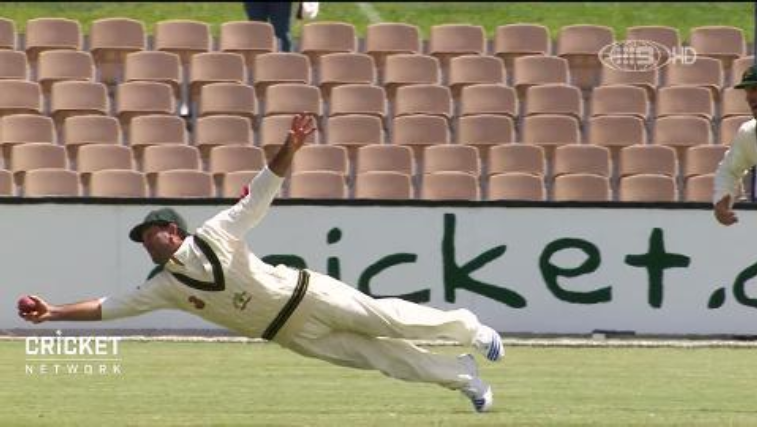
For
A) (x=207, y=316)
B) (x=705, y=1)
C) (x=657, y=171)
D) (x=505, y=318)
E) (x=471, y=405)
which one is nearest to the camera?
(x=207, y=316)

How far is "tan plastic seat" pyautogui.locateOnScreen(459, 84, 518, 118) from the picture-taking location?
1841cm

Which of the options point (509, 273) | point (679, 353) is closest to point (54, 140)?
point (509, 273)

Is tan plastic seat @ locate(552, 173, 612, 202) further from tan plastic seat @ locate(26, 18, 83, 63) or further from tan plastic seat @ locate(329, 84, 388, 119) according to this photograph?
tan plastic seat @ locate(26, 18, 83, 63)

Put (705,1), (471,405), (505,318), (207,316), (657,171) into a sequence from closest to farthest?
(207,316), (471,405), (505,318), (657,171), (705,1)

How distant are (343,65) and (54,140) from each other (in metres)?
2.85

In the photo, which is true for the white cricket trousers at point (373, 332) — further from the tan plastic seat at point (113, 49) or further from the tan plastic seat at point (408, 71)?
the tan plastic seat at point (113, 49)

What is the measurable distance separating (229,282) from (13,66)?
913cm

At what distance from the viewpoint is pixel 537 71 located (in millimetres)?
18984

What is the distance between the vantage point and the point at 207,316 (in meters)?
10.2

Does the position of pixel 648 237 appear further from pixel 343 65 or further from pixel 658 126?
pixel 343 65

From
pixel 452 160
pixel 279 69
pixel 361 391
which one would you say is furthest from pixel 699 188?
pixel 361 391

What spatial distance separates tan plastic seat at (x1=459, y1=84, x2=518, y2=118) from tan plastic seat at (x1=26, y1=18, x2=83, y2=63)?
3.80 m

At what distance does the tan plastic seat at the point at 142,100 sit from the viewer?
716 inches

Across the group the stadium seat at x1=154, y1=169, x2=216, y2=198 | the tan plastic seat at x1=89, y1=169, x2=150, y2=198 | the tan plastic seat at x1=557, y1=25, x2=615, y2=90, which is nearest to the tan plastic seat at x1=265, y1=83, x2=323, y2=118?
the stadium seat at x1=154, y1=169, x2=216, y2=198
